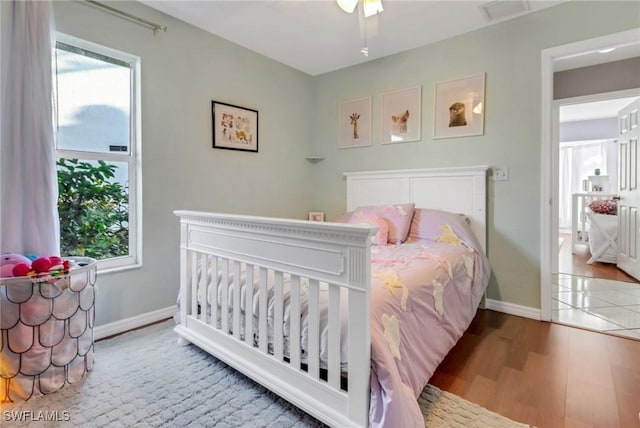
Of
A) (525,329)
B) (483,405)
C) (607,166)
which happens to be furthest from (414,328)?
(607,166)

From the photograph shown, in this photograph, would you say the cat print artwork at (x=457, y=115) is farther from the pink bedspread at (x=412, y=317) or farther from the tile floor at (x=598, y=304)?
the tile floor at (x=598, y=304)

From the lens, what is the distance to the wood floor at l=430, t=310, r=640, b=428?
4.79 feet

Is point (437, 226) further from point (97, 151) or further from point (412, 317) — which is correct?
point (97, 151)

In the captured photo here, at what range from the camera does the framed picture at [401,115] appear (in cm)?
310

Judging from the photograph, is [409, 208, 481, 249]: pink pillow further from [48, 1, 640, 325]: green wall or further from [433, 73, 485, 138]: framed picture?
[433, 73, 485, 138]: framed picture

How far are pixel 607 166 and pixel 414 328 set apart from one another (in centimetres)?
766

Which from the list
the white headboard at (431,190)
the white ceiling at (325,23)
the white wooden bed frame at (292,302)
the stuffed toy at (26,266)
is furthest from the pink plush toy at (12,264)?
the white headboard at (431,190)

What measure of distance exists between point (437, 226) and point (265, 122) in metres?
2.01

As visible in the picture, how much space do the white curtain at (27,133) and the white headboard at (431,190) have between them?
2.58 metres

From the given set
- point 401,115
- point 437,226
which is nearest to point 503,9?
point 401,115

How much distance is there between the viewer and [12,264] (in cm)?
157

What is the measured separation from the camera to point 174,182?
2590 mm

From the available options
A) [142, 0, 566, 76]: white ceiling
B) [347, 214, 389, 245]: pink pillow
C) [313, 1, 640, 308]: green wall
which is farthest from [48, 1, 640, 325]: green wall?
[347, 214, 389, 245]: pink pillow

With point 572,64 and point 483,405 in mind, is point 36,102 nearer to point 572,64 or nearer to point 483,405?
point 483,405
